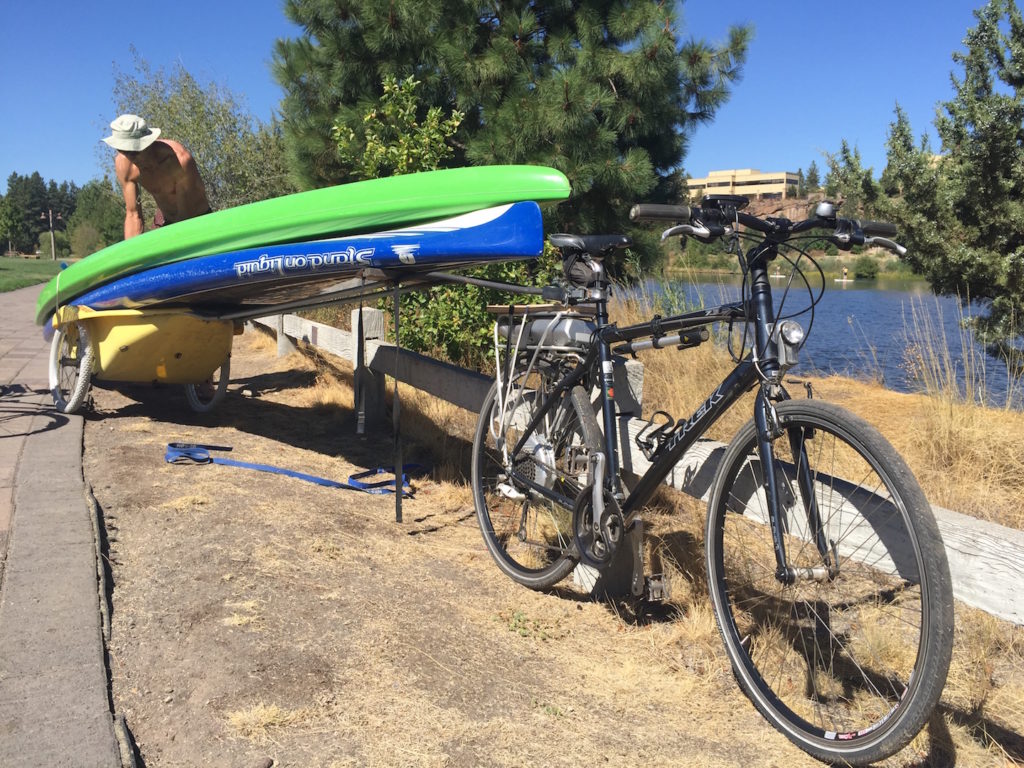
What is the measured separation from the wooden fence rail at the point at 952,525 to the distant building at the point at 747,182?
0.94 meters

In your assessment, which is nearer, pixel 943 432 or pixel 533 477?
pixel 533 477

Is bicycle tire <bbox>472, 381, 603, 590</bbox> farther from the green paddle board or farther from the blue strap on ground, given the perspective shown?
the green paddle board

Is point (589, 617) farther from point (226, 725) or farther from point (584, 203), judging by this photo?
point (584, 203)

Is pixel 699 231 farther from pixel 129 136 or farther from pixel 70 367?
pixel 70 367

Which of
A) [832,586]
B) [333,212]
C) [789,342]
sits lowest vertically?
[832,586]

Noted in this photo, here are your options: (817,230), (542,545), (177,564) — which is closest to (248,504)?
(177,564)

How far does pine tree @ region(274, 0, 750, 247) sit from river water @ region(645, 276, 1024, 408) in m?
1.44

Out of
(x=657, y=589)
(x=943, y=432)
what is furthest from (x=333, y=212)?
(x=943, y=432)

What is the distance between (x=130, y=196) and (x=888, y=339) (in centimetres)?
1104

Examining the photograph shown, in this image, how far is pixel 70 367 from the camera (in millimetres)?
6945

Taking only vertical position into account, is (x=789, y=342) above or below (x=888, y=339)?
above

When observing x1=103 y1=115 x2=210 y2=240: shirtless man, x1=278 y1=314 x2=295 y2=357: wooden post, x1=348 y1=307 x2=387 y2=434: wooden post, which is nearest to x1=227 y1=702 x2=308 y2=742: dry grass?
x1=348 y1=307 x2=387 y2=434: wooden post

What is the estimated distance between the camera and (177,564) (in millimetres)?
3463

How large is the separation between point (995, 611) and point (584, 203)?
290 inches
